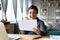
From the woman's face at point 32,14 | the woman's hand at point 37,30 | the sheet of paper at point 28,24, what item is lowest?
the woman's hand at point 37,30

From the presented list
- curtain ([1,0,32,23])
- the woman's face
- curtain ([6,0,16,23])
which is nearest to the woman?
the woman's face

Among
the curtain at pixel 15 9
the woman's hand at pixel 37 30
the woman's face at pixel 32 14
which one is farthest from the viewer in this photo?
the curtain at pixel 15 9

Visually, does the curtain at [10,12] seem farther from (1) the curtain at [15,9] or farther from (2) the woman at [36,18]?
(2) the woman at [36,18]

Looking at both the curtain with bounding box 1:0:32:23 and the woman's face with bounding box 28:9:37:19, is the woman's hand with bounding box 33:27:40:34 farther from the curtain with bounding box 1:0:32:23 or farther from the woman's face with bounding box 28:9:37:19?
the curtain with bounding box 1:0:32:23

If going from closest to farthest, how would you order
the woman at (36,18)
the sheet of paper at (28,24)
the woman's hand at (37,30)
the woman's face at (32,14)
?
the sheet of paper at (28,24)
the woman's hand at (37,30)
the woman at (36,18)
the woman's face at (32,14)

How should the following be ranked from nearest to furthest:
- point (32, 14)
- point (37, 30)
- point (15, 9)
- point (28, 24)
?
point (28, 24), point (37, 30), point (32, 14), point (15, 9)

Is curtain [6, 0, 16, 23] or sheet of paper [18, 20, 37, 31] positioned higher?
curtain [6, 0, 16, 23]

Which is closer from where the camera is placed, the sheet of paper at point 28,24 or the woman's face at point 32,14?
the sheet of paper at point 28,24

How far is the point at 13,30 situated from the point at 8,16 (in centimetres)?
29

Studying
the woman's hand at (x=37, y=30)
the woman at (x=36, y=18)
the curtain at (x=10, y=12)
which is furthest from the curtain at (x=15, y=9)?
the woman's hand at (x=37, y=30)

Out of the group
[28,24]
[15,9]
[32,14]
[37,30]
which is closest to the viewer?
[28,24]

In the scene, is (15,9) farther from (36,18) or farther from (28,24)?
(28,24)

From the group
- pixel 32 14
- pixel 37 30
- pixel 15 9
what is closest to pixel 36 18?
pixel 32 14

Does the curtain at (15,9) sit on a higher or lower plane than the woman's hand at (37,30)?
higher
